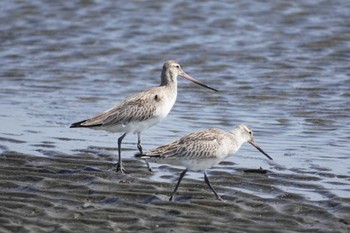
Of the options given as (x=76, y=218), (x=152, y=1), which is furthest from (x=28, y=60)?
(x=76, y=218)

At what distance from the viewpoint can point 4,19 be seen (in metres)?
20.3

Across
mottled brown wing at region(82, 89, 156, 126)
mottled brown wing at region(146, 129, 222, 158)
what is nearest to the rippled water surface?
mottled brown wing at region(82, 89, 156, 126)

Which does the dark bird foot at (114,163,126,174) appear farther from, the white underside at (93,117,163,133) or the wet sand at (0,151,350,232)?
the white underside at (93,117,163,133)

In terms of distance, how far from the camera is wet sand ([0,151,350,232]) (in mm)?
7699

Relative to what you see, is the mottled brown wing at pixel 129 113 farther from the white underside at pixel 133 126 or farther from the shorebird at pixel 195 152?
the shorebird at pixel 195 152

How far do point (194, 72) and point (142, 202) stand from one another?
7587 millimetres

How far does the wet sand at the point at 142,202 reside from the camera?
25.3 feet

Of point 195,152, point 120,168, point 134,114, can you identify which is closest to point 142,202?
point 195,152

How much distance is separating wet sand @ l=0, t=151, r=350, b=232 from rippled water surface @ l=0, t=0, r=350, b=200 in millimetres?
380

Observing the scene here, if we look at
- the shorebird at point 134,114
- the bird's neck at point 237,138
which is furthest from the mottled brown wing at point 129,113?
the bird's neck at point 237,138

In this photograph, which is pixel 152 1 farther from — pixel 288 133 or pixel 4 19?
pixel 288 133

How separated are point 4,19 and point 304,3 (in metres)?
6.52

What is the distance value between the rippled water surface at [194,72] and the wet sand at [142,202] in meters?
0.38

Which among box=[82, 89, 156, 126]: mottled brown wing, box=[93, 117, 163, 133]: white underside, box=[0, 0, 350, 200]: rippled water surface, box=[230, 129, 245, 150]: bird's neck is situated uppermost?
box=[82, 89, 156, 126]: mottled brown wing
